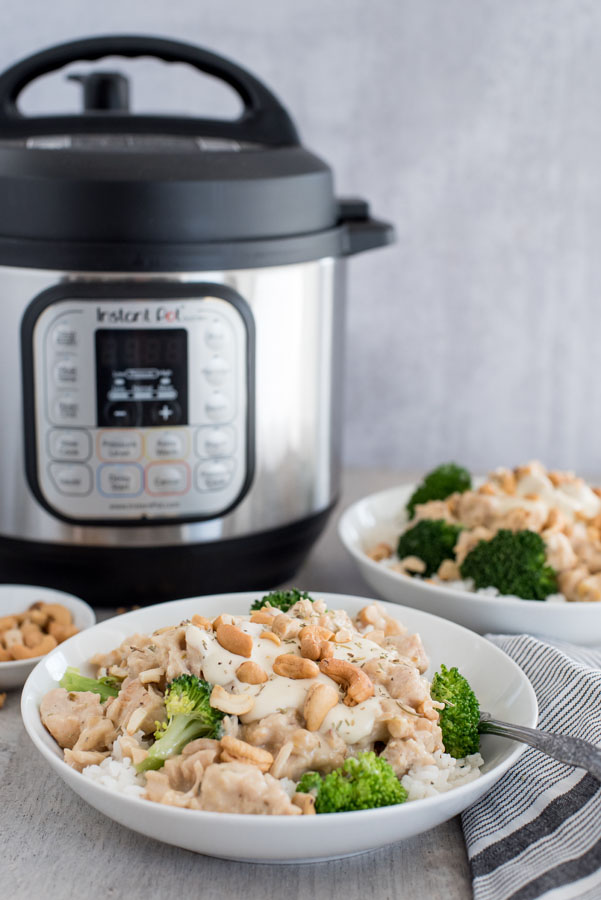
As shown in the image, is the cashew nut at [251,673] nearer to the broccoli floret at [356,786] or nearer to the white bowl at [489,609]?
the broccoli floret at [356,786]

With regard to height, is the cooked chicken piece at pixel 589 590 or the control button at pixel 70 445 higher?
the control button at pixel 70 445

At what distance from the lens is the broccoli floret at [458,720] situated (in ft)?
2.69

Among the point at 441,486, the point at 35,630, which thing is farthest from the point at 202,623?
the point at 441,486

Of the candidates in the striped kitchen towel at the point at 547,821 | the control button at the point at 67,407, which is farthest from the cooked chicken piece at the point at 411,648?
the control button at the point at 67,407

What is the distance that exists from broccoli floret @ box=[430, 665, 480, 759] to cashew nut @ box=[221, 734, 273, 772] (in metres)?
0.16

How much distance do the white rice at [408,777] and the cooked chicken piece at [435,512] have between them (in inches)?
19.0

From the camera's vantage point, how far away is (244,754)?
29.0 inches

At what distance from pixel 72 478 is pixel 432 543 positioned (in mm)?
419

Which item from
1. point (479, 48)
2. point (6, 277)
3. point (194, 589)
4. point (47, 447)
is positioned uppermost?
point (479, 48)

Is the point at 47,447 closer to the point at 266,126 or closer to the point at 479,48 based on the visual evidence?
the point at 266,126

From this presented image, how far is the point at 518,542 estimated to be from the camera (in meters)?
1.14

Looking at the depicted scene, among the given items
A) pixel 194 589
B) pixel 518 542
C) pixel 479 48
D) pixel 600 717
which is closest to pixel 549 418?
pixel 479 48

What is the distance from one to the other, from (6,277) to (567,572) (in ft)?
2.26

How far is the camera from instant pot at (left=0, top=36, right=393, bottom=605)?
1064 mm
